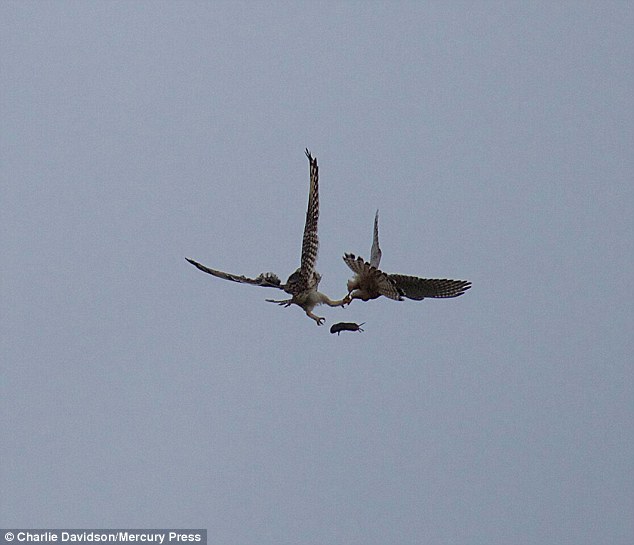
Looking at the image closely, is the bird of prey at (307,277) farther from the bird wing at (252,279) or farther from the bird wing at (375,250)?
the bird wing at (375,250)

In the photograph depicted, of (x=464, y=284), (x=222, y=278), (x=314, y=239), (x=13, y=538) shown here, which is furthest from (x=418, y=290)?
(x=13, y=538)

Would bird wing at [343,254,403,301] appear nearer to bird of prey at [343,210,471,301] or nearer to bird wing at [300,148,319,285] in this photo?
bird of prey at [343,210,471,301]

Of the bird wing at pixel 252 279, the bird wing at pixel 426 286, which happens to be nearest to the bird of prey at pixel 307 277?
the bird wing at pixel 252 279

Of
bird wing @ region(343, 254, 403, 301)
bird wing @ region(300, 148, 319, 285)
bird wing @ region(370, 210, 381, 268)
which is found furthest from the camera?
bird wing @ region(370, 210, 381, 268)

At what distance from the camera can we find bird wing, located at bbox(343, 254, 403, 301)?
13.5 meters

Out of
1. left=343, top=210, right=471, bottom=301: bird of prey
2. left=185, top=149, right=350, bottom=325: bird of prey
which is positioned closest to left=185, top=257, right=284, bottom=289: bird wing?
left=185, top=149, right=350, bottom=325: bird of prey

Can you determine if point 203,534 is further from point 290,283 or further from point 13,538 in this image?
point 290,283

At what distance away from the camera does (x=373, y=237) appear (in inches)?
611

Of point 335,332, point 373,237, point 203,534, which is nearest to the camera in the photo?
point 335,332

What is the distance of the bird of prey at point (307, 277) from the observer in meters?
14.0

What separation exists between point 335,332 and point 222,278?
5.74 feet

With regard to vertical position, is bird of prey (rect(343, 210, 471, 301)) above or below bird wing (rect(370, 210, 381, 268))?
below

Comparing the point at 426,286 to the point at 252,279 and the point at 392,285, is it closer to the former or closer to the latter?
the point at 392,285

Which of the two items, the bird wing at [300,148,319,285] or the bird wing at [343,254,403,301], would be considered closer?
the bird wing at [343,254,403,301]
